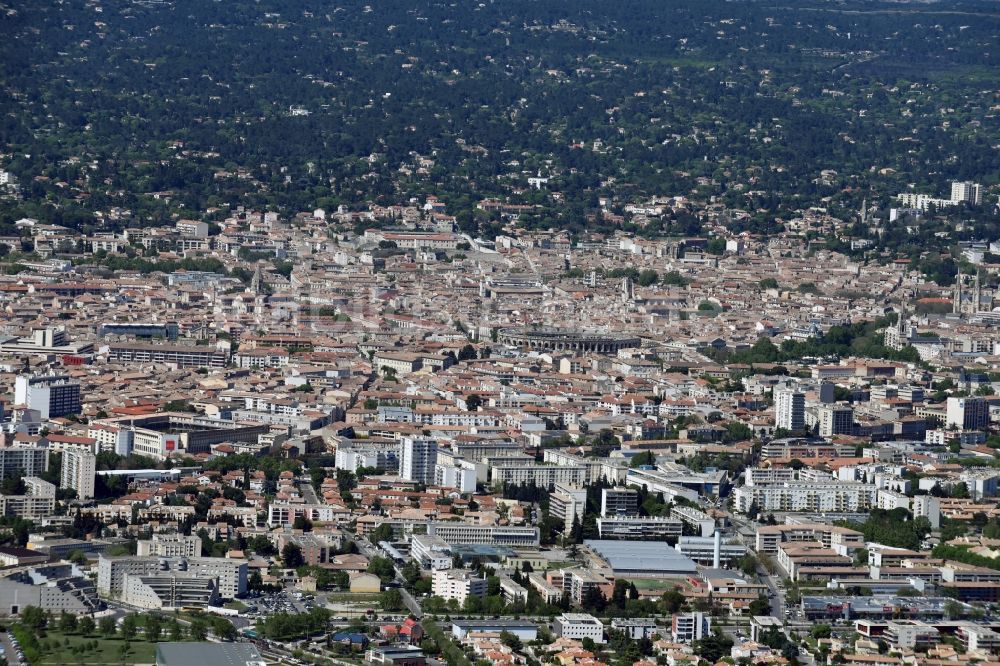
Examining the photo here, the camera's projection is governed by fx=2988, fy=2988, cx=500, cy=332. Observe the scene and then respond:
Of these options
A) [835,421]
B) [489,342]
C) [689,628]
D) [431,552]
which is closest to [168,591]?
[431,552]

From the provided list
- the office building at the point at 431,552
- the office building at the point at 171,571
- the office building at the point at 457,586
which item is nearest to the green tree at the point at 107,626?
the office building at the point at 171,571

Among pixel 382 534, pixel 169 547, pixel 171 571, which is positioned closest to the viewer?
pixel 171 571

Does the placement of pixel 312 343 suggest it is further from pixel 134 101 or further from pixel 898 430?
pixel 134 101

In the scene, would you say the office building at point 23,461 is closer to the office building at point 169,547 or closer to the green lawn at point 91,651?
the office building at point 169,547

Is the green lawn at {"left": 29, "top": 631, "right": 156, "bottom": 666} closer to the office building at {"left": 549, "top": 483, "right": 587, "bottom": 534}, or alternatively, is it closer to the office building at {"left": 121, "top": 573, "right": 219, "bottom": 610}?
the office building at {"left": 121, "top": 573, "right": 219, "bottom": 610}

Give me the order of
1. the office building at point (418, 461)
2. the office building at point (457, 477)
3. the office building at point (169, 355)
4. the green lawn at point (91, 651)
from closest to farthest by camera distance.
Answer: the green lawn at point (91, 651) < the office building at point (457, 477) < the office building at point (418, 461) < the office building at point (169, 355)

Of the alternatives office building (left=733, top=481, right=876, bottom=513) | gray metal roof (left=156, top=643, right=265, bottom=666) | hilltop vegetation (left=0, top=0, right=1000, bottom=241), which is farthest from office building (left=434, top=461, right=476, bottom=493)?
hilltop vegetation (left=0, top=0, right=1000, bottom=241)

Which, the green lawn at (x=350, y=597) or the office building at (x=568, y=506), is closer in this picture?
the green lawn at (x=350, y=597)

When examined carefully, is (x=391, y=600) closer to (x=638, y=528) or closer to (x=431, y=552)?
(x=431, y=552)
